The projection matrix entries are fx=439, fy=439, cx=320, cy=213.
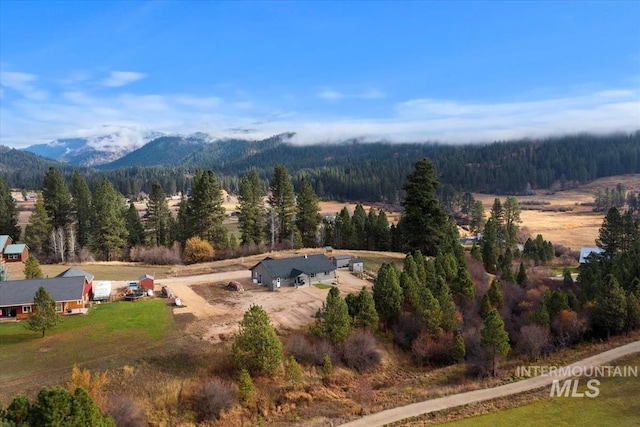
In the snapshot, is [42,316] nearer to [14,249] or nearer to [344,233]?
[14,249]

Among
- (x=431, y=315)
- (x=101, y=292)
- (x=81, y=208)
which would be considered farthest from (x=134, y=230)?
(x=431, y=315)

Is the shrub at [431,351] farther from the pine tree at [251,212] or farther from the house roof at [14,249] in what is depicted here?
the house roof at [14,249]

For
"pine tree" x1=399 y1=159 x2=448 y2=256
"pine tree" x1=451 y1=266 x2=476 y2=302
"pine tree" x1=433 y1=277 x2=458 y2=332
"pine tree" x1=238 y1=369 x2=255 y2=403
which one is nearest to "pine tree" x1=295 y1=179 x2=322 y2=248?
"pine tree" x1=399 y1=159 x2=448 y2=256

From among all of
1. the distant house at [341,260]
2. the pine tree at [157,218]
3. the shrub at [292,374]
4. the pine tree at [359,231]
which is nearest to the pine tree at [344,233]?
the pine tree at [359,231]

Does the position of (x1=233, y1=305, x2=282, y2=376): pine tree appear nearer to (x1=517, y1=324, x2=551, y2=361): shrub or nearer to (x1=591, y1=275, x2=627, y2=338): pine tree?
(x1=517, y1=324, x2=551, y2=361): shrub

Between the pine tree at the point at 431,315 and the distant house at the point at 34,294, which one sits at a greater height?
the distant house at the point at 34,294

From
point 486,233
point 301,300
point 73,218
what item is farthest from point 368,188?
point 301,300
